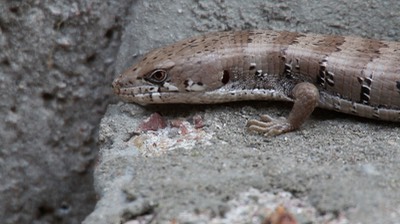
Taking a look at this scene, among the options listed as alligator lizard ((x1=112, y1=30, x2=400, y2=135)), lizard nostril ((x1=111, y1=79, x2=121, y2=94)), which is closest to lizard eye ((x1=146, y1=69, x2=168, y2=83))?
alligator lizard ((x1=112, y1=30, x2=400, y2=135))

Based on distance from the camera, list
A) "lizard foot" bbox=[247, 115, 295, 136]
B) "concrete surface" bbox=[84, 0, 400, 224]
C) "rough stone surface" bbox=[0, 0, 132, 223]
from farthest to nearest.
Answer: "rough stone surface" bbox=[0, 0, 132, 223] → "lizard foot" bbox=[247, 115, 295, 136] → "concrete surface" bbox=[84, 0, 400, 224]

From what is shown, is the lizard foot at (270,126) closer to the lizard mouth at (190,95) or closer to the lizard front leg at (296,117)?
the lizard front leg at (296,117)

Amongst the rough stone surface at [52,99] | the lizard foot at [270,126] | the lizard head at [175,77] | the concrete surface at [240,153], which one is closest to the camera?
the concrete surface at [240,153]

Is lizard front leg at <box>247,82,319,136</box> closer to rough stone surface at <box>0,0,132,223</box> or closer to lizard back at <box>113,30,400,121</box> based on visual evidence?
lizard back at <box>113,30,400,121</box>

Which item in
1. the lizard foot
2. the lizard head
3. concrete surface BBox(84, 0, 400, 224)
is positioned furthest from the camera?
the lizard head

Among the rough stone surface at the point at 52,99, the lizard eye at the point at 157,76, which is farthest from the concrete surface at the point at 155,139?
the lizard eye at the point at 157,76

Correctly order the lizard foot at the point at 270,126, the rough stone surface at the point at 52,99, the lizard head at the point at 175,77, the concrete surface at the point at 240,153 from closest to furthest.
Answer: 1. the concrete surface at the point at 240,153
2. the lizard foot at the point at 270,126
3. the lizard head at the point at 175,77
4. the rough stone surface at the point at 52,99

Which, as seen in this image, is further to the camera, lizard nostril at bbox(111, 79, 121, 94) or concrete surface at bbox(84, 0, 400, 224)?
lizard nostril at bbox(111, 79, 121, 94)

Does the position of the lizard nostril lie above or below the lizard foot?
above
